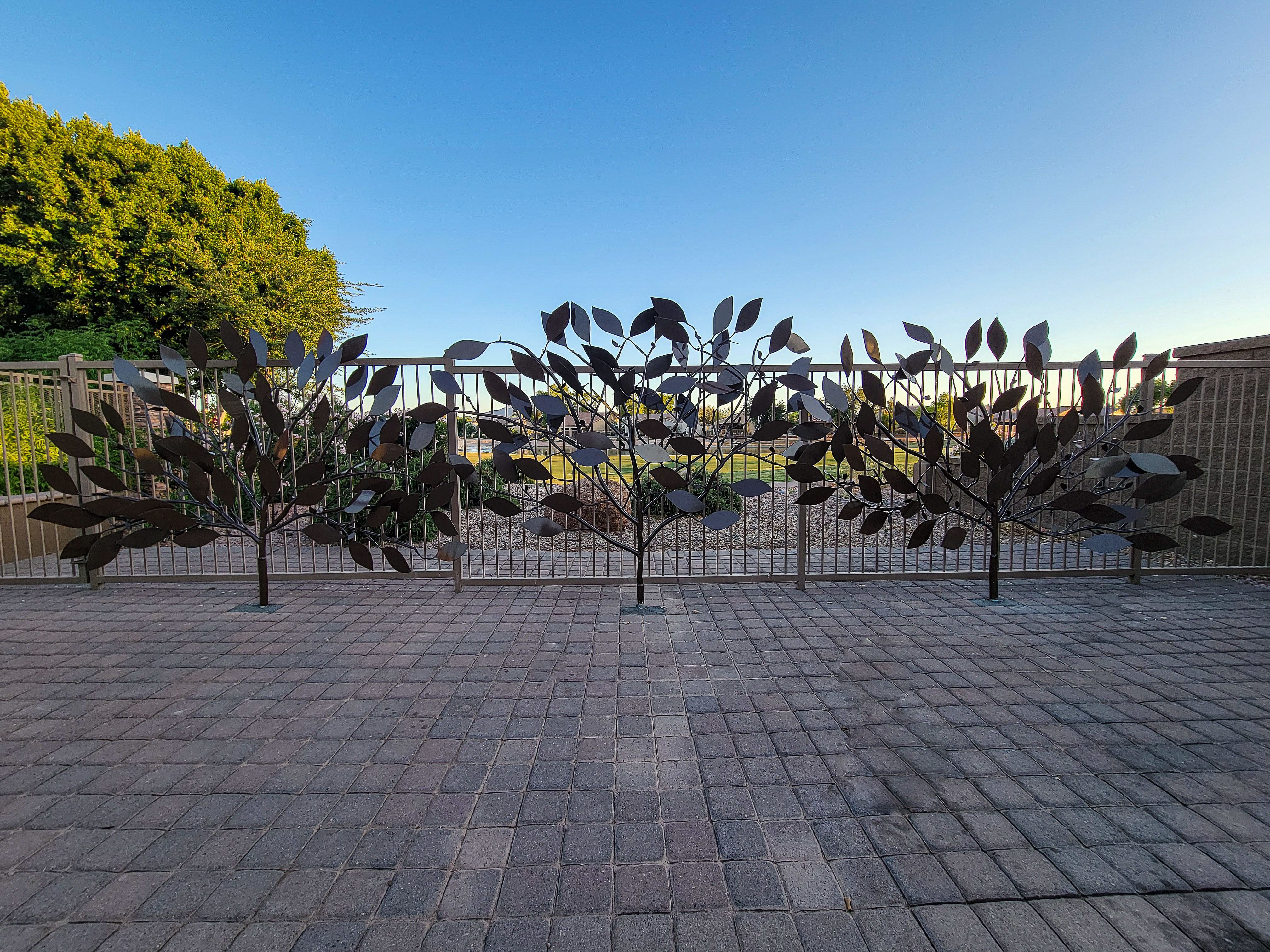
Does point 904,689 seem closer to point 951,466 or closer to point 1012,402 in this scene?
point 1012,402

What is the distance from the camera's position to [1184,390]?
5363mm

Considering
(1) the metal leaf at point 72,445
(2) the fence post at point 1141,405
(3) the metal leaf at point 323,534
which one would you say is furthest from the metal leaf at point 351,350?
(2) the fence post at point 1141,405

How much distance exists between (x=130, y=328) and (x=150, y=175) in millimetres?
5457

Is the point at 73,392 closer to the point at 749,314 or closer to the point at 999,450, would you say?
the point at 749,314

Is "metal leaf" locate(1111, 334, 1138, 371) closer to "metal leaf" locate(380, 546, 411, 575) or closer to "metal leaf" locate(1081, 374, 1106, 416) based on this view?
"metal leaf" locate(1081, 374, 1106, 416)

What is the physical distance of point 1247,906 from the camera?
6.11ft

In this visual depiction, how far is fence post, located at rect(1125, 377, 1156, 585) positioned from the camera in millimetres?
5617

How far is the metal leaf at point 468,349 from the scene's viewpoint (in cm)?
508

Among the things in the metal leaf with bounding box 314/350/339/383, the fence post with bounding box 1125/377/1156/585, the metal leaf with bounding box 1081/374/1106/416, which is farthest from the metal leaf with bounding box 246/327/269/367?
the fence post with bounding box 1125/377/1156/585

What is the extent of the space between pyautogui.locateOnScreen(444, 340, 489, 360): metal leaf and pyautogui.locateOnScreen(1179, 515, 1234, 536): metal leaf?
6.88 meters

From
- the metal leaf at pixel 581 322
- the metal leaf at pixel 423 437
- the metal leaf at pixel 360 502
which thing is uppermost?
the metal leaf at pixel 581 322

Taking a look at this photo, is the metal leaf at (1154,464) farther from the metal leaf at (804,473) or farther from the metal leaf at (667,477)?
the metal leaf at (667,477)

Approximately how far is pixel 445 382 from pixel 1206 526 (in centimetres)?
758

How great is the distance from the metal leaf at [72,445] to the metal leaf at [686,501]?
5693 millimetres
